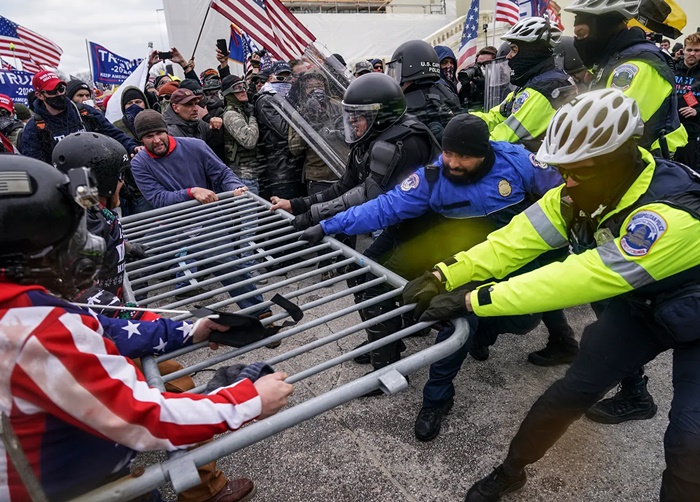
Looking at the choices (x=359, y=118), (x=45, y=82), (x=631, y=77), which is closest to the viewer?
(x=631, y=77)

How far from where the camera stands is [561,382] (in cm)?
212

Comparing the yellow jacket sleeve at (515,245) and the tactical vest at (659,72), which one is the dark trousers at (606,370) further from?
the tactical vest at (659,72)

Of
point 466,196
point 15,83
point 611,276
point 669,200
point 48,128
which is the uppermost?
point 669,200

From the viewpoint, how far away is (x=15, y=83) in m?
11.2

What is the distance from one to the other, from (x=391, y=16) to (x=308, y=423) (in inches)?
912

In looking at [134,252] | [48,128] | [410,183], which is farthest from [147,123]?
[410,183]

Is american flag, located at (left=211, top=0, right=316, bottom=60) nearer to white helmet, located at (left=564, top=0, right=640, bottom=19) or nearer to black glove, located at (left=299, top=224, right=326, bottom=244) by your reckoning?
white helmet, located at (left=564, top=0, right=640, bottom=19)

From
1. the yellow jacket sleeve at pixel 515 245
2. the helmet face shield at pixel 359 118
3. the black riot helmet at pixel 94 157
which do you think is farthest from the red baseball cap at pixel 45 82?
the yellow jacket sleeve at pixel 515 245

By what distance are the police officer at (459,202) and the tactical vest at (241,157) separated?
2700 mm

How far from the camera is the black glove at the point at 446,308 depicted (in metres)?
1.89

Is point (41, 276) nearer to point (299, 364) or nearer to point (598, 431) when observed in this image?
point (299, 364)

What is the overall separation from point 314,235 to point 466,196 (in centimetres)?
95

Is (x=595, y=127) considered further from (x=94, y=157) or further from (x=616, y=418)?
(x=94, y=157)

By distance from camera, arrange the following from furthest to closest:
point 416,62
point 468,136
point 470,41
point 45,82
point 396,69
→ point 470,41
point 45,82
point 396,69
point 416,62
point 468,136
